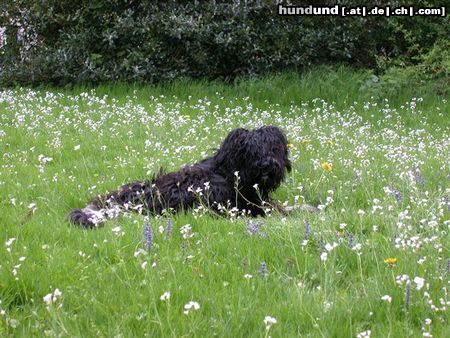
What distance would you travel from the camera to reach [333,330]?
3.14 m

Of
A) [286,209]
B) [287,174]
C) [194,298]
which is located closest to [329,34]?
[287,174]

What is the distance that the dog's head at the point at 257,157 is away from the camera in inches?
243

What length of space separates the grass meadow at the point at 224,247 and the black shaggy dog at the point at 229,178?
1.25ft

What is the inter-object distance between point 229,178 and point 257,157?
37cm

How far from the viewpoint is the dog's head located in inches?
243

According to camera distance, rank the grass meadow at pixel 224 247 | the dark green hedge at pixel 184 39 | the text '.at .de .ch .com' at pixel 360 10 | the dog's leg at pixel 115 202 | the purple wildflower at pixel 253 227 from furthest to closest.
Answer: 1. the text '.at .de .ch .com' at pixel 360 10
2. the dark green hedge at pixel 184 39
3. the dog's leg at pixel 115 202
4. the purple wildflower at pixel 253 227
5. the grass meadow at pixel 224 247

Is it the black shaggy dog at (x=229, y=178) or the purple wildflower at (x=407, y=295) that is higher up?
the purple wildflower at (x=407, y=295)

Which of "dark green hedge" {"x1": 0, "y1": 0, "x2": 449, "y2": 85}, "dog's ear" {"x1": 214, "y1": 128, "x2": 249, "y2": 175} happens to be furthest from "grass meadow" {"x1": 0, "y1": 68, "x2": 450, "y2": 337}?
"dark green hedge" {"x1": 0, "y1": 0, "x2": 449, "y2": 85}

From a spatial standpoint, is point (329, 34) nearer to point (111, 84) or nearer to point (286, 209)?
point (111, 84)

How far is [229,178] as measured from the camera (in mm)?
6344

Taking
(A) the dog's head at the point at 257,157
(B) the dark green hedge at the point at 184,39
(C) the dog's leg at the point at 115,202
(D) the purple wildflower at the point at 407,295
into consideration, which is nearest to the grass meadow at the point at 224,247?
(D) the purple wildflower at the point at 407,295

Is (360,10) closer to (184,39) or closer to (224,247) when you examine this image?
(184,39)

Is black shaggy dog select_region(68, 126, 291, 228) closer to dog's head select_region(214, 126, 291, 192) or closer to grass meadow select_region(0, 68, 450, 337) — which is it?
dog's head select_region(214, 126, 291, 192)

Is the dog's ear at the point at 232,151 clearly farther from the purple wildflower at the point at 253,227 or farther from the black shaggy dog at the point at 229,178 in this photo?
the purple wildflower at the point at 253,227
